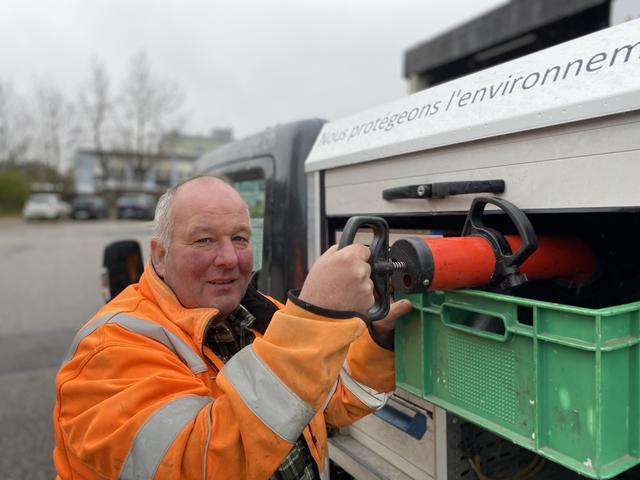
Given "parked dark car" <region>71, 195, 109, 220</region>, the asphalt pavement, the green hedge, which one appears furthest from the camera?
the green hedge

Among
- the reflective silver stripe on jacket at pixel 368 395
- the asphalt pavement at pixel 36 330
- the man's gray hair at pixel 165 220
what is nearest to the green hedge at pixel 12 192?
the asphalt pavement at pixel 36 330

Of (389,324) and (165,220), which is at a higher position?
(165,220)

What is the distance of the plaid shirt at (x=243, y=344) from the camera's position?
1.39 metres

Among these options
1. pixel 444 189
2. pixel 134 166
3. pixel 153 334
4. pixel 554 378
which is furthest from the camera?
pixel 134 166

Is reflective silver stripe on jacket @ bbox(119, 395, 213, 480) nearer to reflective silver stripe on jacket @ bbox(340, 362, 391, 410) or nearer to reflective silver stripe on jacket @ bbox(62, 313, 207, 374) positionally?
reflective silver stripe on jacket @ bbox(62, 313, 207, 374)

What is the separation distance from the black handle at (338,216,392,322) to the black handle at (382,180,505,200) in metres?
0.32

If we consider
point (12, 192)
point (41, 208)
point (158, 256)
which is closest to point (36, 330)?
point (158, 256)

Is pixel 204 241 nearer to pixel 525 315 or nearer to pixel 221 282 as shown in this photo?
pixel 221 282

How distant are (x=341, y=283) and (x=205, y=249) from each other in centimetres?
54

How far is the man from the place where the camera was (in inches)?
40.8

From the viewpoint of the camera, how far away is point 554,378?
3.24 feet

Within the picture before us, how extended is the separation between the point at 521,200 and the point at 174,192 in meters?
0.98

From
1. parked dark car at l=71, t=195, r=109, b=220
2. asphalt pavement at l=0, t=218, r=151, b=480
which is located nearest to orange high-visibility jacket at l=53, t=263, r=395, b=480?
asphalt pavement at l=0, t=218, r=151, b=480

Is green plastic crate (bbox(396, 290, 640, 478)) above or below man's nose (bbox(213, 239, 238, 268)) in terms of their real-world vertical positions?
below
